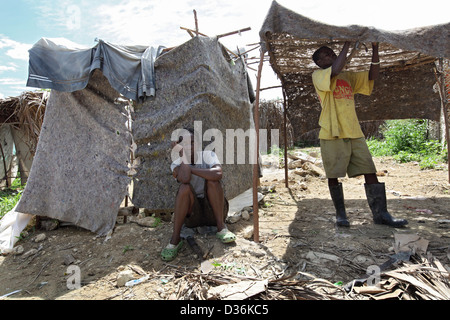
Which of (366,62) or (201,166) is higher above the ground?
(366,62)

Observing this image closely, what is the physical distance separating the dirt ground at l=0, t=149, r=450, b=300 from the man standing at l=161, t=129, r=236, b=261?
0.13 metres

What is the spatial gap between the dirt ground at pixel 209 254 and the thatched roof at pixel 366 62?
1613 mm

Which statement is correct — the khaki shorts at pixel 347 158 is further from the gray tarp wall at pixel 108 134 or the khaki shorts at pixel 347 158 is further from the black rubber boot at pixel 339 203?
the gray tarp wall at pixel 108 134

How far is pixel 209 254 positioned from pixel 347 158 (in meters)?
1.73

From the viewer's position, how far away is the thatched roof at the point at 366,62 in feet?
7.95

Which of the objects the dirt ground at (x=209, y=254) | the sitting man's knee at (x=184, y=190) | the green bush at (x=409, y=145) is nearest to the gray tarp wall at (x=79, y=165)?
the dirt ground at (x=209, y=254)

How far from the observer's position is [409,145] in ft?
26.4

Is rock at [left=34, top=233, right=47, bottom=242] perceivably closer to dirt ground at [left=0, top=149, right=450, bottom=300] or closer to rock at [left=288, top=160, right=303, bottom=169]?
dirt ground at [left=0, top=149, right=450, bottom=300]

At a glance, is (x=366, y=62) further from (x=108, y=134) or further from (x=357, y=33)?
(x=108, y=134)

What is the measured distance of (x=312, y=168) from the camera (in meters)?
6.26

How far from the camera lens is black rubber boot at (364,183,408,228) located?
297 cm

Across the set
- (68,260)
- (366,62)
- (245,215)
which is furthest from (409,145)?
(68,260)
